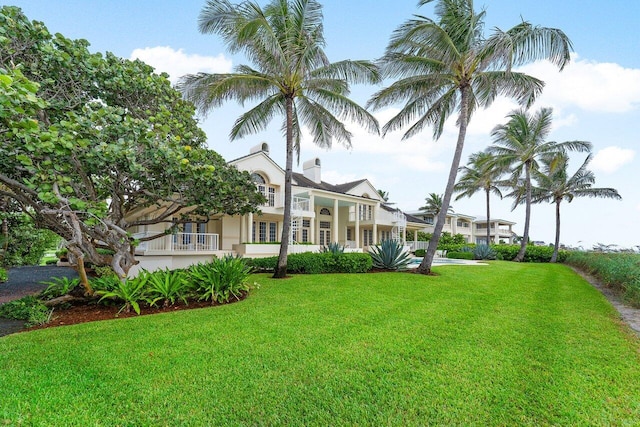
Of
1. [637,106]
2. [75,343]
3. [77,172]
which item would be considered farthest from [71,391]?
[637,106]

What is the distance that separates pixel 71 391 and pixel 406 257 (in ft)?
41.9

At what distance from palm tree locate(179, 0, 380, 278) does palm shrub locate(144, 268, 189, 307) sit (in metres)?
4.43

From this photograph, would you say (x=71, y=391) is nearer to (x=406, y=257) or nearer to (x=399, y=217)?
(x=406, y=257)

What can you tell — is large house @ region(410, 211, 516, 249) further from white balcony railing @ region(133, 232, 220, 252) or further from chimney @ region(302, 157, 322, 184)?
white balcony railing @ region(133, 232, 220, 252)

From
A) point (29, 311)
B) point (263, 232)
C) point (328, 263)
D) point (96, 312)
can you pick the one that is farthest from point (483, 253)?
point (29, 311)

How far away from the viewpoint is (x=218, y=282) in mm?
7699

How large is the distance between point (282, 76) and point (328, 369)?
10.3m

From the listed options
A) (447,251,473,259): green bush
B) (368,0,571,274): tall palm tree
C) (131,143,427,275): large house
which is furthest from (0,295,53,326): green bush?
(447,251,473,259): green bush

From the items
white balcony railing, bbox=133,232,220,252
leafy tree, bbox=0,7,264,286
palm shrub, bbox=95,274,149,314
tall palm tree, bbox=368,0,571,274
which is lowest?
palm shrub, bbox=95,274,149,314

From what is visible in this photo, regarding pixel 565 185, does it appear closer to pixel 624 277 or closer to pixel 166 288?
pixel 624 277

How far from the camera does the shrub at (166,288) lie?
7113mm

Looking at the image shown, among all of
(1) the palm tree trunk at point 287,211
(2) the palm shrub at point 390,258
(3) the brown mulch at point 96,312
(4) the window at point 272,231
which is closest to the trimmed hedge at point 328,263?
(2) the palm shrub at point 390,258

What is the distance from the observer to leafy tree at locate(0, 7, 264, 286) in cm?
589

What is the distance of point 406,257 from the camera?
14258 millimetres
